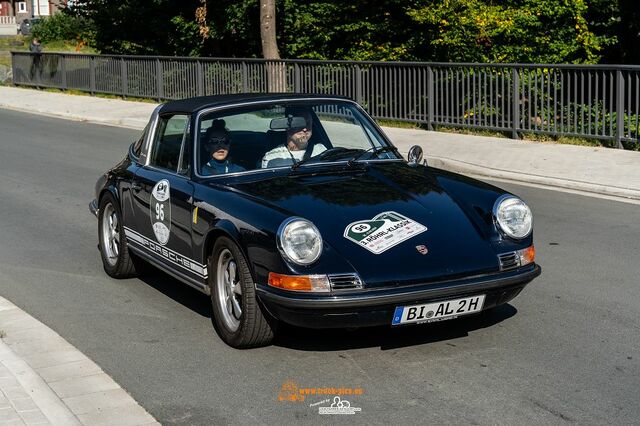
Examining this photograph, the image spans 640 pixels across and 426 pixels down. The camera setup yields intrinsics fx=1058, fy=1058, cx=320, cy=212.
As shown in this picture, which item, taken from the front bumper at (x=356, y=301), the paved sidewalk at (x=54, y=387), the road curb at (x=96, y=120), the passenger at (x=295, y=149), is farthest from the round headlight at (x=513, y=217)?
the road curb at (x=96, y=120)

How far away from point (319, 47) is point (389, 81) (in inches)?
403

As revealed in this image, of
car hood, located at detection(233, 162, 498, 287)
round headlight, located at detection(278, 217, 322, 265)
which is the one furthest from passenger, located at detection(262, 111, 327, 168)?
round headlight, located at detection(278, 217, 322, 265)

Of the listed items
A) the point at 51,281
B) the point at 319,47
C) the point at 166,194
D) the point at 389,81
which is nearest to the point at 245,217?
the point at 166,194

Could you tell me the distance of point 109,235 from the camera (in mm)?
8875

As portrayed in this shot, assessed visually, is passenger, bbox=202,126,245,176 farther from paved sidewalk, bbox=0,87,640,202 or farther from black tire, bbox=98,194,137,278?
paved sidewalk, bbox=0,87,640,202

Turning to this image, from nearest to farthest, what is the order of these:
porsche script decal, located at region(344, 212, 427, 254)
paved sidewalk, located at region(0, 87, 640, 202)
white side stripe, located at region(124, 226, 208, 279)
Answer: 1. porsche script decal, located at region(344, 212, 427, 254)
2. white side stripe, located at region(124, 226, 208, 279)
3. paved sidewalk, located at region(0, 87, 640, 202)

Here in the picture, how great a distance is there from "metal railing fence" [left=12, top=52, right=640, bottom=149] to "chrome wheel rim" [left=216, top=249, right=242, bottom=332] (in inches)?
431

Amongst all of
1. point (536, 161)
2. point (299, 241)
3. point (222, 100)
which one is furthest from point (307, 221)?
point (536, 161)

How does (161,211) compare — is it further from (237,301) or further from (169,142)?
(237,301)

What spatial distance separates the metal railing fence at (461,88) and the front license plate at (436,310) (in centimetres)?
1077

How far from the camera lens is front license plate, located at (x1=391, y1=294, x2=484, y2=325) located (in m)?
5.96

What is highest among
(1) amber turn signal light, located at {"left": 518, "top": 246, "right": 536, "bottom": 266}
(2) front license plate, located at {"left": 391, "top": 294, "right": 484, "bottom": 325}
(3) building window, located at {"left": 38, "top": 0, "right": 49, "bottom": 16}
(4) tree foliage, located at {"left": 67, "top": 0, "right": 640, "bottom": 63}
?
(3) building window, located at {"left": 38, "top": 0, "right": 49, "bottom": 16}

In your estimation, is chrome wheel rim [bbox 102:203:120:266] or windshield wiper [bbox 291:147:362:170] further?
chrome wheel rim [bbox 102:203:120:266]

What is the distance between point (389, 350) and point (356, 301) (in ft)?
2.19
